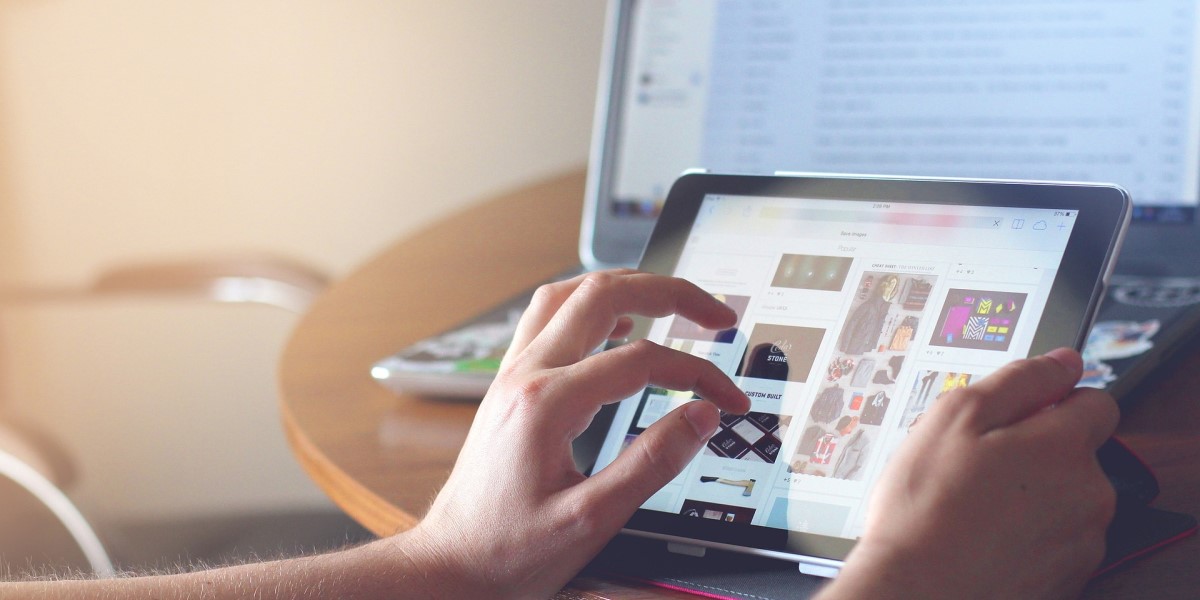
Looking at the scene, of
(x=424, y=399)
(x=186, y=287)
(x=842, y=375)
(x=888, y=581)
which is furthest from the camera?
(x=186, y=287)

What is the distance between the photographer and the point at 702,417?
46cm

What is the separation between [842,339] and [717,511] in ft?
0.36

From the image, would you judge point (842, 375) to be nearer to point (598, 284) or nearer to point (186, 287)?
point (598, 284)

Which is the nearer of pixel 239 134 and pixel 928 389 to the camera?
pixel 928 389

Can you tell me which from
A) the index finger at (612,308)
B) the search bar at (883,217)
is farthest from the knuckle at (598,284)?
the search bar at (883,217)

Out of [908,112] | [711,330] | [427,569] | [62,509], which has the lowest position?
[62,509]

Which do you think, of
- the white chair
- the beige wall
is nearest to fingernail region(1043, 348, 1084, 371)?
the white chair

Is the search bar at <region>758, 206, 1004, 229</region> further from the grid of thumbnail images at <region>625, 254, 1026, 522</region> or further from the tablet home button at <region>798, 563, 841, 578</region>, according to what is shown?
the tablet home button at <region>798, 563, 841, 578</region>

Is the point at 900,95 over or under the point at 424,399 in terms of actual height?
over

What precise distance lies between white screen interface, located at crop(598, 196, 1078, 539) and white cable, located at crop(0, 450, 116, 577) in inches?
24.4

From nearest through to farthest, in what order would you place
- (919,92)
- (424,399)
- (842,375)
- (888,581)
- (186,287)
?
(888,581) → (842,375) → (424,399) → (919,92) → (186,287)

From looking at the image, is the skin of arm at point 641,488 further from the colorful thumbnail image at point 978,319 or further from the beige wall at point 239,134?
the beige wall at point 239,134

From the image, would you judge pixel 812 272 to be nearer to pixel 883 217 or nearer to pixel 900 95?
pixel 883 217

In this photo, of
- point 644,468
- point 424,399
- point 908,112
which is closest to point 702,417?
point 644,468
